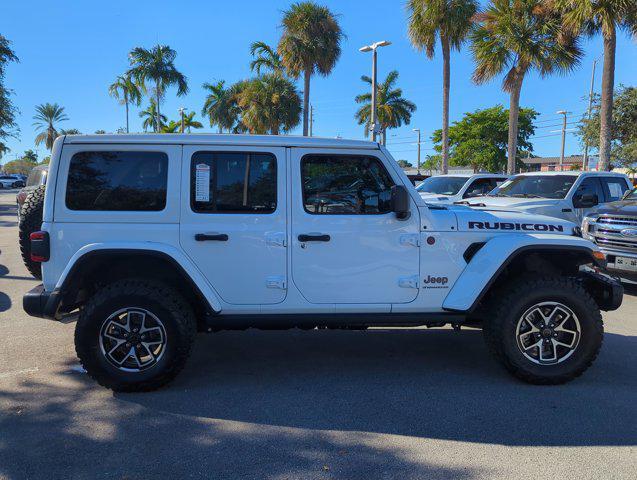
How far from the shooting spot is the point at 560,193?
376 inches

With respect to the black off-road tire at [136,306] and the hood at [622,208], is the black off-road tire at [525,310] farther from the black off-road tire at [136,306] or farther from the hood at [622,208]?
the hood at [622,208]

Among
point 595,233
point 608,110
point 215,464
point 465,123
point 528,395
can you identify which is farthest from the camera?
point 465,123

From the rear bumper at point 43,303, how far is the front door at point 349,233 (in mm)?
1791

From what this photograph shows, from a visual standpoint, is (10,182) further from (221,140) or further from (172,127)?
(221,140)

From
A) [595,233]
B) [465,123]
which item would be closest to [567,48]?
[595,233]

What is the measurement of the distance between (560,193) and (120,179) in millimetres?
8238

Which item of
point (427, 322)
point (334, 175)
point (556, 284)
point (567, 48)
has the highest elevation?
point (567, 48)

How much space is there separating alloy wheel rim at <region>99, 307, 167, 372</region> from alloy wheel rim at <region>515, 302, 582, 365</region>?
2867 millimetres

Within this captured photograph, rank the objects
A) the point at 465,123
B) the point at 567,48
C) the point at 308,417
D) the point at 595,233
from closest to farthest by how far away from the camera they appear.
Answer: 1. the point at 308,417
2. the point at 595,233
3. the point at 567,48
4. the point at 465,123

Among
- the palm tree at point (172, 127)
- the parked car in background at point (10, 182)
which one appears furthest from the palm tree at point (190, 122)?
the parked car in background at point (10, 182)

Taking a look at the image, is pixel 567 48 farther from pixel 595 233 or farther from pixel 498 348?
pixel 498 348

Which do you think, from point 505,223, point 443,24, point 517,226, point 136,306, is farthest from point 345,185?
point 443,24

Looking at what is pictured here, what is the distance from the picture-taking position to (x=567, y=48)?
58.5 feet

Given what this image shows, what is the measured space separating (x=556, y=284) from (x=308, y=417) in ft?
7.32
